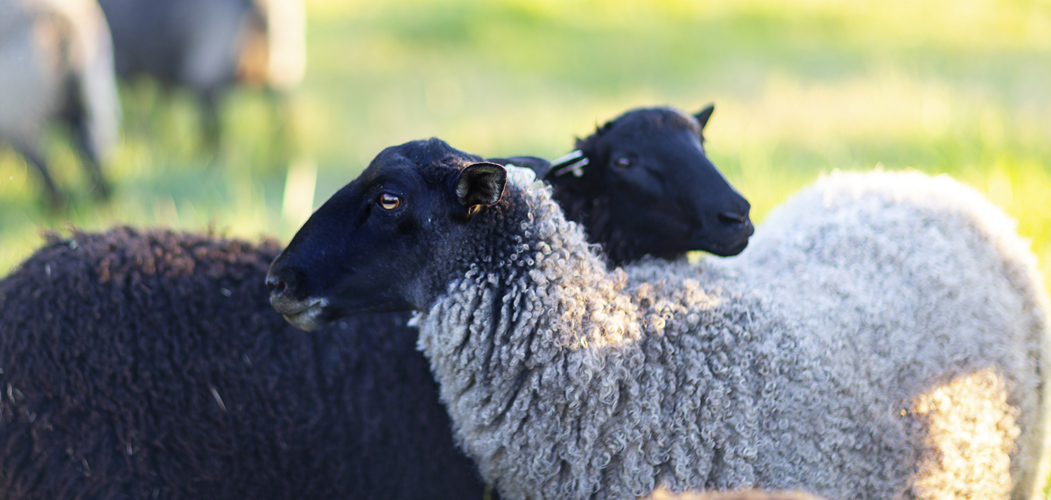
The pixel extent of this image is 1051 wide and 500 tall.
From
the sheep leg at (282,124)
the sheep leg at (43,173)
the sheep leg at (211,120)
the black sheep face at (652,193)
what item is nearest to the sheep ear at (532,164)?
the black sheep face at (652,193)

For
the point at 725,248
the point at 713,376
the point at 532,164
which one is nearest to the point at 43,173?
the point at 532,164

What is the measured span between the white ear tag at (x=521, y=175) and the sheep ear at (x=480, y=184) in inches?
7.0

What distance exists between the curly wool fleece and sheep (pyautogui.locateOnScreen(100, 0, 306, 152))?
7772 millimetres

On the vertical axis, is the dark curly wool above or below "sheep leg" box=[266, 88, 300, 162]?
below

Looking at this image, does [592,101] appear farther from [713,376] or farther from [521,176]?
[713,376]

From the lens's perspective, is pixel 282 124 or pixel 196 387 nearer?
pixel 196 387

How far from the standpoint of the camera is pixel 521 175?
2904mm

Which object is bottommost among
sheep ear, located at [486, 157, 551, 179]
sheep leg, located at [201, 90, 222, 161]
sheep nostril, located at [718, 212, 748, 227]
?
sheep nostril, located at [718, 212, 748, 227]

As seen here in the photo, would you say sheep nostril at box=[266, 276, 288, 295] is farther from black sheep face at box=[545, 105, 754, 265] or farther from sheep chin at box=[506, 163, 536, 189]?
black sheep face at box=[545, 105, 754, 265]

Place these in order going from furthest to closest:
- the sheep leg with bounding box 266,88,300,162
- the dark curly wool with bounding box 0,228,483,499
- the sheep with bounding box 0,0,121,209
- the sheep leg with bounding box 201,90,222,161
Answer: the sheep leg with bounding box 266,88,300,162, the sheep leg with bounding box 201,90,222,161, the sheep with bounding box 0,0,121,209, the dark curly wool with bounding box 0,228,483,499

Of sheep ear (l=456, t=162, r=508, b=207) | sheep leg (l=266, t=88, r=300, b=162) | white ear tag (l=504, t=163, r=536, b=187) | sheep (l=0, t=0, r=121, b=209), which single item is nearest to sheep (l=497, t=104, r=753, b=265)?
white ear tag (l=504, t=163, r=536, b=187)

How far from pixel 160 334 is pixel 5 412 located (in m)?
0.54

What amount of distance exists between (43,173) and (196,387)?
199 inches

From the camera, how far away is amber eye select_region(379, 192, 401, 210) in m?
2.65
